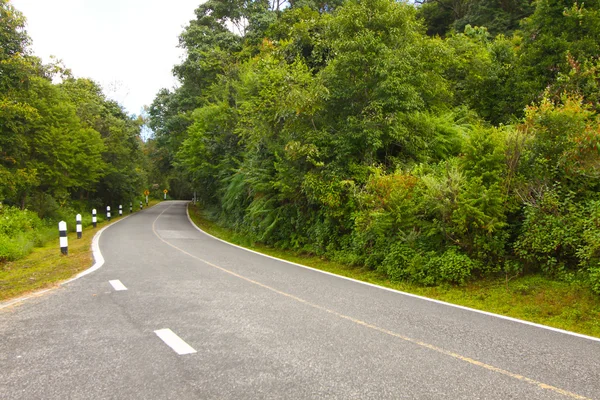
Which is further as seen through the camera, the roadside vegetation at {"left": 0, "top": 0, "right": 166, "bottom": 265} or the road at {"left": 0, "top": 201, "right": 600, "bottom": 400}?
the roadside vegetation at {"left": 0, "top": 0, "right": 166, "bottom": 265}

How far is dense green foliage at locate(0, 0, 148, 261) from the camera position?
17.4 metres

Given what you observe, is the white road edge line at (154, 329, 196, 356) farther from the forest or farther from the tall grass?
the tall grass

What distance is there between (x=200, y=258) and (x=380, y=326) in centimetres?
691

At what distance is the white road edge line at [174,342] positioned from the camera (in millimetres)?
4078

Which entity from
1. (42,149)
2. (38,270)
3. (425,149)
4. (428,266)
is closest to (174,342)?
(428,266)

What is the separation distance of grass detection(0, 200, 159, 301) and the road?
2.57 ft

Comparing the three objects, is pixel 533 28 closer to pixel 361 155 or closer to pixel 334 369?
pixel 361 155

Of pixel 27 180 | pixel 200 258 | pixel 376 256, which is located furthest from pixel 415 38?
pixel 27 180

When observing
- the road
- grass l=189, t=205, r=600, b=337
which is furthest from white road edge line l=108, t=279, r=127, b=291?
grass l=189, t=205, r=600, b=337

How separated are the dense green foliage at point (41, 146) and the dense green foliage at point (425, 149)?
28.8ft

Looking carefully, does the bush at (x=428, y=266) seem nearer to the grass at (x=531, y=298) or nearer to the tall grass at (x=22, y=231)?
the grass at (x=531, y=298)

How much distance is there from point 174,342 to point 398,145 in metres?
9.48

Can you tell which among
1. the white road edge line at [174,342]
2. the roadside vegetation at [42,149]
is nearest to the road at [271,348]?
the white road edge line at [174,342]

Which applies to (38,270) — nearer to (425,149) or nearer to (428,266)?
(428,266)
